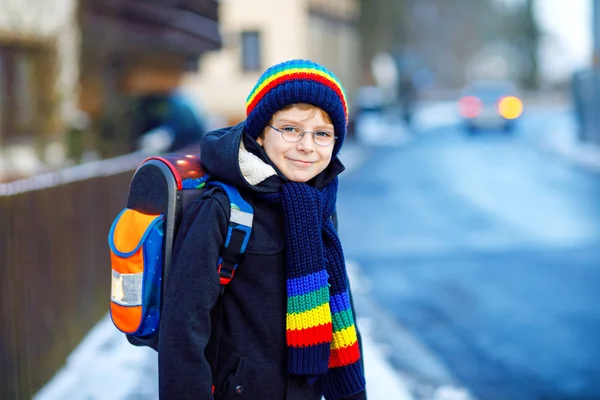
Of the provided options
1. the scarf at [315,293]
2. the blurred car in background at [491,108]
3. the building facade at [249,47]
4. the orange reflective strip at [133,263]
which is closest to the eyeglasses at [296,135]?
the scarf at [315,293]

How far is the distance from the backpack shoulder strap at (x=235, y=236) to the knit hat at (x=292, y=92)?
0.24 meters

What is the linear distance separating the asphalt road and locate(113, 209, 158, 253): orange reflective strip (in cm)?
332

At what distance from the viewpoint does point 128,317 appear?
2.50 meters

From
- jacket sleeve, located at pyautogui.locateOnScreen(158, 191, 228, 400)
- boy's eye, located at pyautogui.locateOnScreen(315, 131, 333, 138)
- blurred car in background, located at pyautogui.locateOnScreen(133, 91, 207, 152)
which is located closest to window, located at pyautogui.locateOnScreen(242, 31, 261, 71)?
blurred car in background, located at pyautogui.locateOnScreen(133, 91, 207, 152)

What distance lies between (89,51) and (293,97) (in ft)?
39.2

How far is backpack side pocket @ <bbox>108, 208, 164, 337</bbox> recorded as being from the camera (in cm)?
247

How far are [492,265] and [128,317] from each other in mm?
7088

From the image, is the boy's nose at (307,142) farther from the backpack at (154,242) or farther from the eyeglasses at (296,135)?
the backpack at (154,242)

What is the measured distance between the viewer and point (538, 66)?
67562mm

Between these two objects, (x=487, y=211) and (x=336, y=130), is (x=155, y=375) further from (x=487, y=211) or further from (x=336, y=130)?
(x=487, y=211)

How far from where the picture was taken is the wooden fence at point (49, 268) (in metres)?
4.41

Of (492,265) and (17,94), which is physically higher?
(17,94)

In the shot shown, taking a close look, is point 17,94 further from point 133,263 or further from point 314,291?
point 314,291

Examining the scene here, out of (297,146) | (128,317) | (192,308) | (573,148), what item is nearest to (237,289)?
(192,308)
